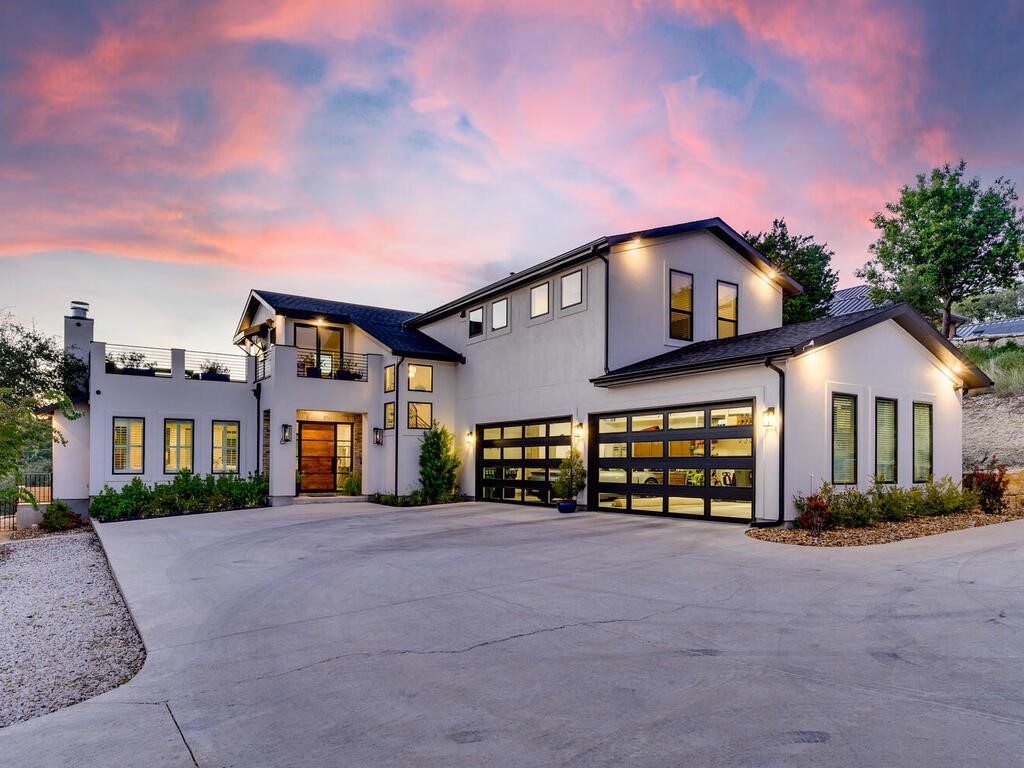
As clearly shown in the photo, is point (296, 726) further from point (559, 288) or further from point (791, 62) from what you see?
point (791, 62)

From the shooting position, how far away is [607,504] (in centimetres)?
1547

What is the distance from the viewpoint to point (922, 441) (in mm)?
14297

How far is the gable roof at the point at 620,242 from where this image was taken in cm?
1508

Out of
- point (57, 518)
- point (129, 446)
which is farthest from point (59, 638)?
point (129, 446)

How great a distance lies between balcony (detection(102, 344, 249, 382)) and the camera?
19078mm

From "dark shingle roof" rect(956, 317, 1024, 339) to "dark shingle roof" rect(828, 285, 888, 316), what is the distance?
5.89 metres

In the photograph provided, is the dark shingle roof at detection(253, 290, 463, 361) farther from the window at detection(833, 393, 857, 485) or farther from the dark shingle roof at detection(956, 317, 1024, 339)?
the dark shingle roof at detection(956, 317, 1024, 339)

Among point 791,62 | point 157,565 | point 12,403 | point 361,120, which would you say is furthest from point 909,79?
point 12,403

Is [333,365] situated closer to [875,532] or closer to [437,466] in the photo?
[437,466]

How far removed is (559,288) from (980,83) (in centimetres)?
1194

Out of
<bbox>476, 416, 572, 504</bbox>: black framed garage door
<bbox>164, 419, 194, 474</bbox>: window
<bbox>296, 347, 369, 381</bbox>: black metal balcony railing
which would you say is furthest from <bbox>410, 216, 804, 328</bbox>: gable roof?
<bbox>164, 419, 194, 474</bbox>: window

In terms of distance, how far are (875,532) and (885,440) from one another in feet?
10.3

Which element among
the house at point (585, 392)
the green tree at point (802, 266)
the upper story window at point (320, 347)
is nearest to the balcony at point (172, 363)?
the house at point (585, 392)

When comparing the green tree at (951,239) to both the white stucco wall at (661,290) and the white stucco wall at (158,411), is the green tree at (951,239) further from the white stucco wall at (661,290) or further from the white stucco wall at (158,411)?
the white stucco wall at (158,411)
